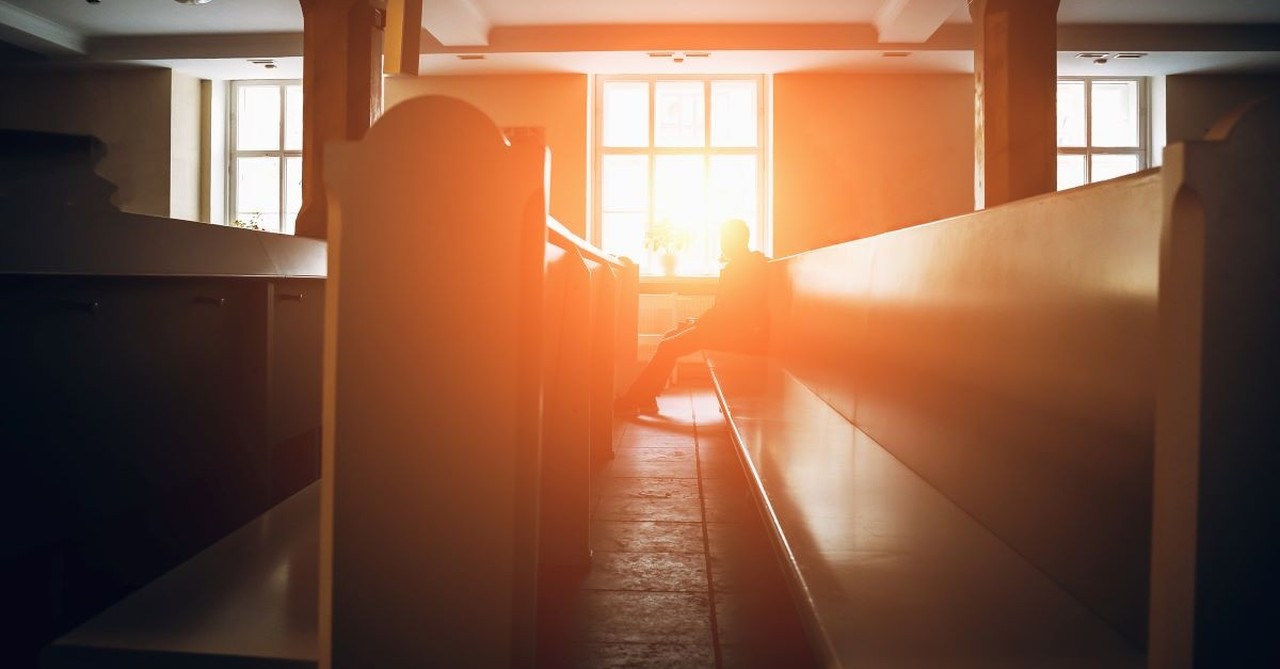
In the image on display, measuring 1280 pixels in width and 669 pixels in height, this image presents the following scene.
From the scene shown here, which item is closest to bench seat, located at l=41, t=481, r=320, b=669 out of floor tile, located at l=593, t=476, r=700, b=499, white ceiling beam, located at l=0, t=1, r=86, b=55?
floor tile, located at l=593, t=476, r=700, b=499

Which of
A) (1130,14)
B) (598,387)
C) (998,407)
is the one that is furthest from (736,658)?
(1130,14)

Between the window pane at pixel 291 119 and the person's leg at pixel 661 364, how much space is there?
6295 mm

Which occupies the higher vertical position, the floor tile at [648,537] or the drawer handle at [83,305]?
the drawer handle at [83,305]

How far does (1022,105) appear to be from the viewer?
3.85 m

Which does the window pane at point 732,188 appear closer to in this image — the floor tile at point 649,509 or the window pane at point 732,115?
the window pane at point 732,115

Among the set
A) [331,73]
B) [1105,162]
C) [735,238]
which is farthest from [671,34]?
[1105,162]

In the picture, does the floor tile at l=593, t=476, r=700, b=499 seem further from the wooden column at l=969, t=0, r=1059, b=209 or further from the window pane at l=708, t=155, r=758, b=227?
the window pane at l=708, t=155, r=758, b=227

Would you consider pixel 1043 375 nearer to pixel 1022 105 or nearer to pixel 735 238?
pixel 1022 105

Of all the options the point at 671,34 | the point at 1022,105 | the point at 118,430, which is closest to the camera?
the point at 118,430

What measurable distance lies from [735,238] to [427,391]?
142 inches

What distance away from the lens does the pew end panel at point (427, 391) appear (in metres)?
1.07

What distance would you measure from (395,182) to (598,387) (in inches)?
72.5

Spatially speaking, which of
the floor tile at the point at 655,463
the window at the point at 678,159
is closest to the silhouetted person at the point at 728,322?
the floor tile at the point at 655,463

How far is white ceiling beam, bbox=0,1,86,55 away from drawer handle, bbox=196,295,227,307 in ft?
22.0
